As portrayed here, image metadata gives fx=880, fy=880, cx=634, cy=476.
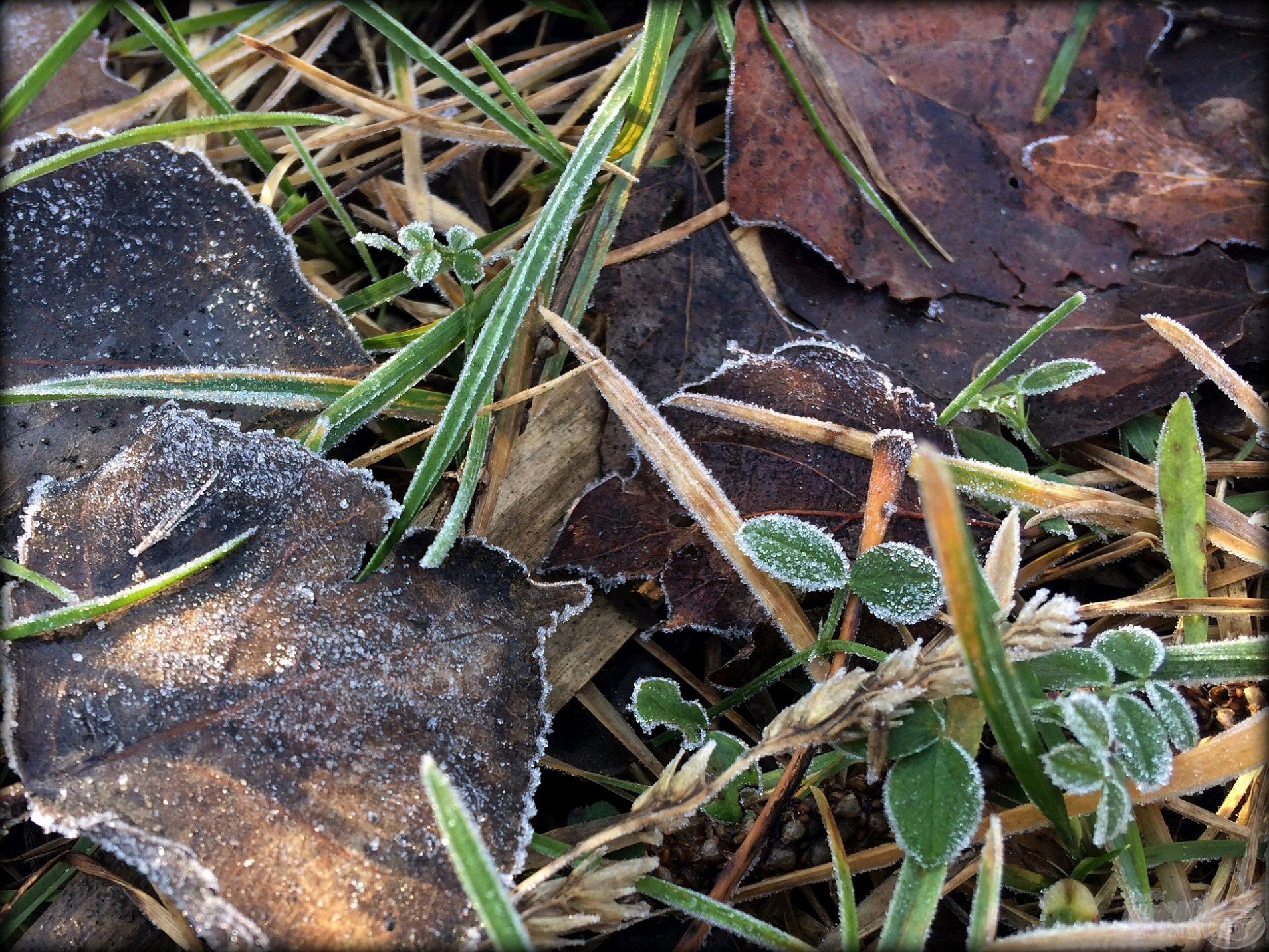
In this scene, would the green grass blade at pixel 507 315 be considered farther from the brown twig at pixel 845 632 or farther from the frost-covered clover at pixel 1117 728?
the frost-covered clover at pixel 1117 728

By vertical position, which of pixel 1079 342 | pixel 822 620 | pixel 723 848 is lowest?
pixel 723 848

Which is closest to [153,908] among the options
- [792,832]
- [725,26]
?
[792,832]

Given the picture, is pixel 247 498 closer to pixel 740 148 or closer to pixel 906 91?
pixel 740 148

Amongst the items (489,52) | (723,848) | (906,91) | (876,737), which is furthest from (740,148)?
(723,848)

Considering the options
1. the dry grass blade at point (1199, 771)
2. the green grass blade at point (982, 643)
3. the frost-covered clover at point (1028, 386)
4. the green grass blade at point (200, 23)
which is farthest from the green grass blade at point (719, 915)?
the green grass blade at point (200, 23)

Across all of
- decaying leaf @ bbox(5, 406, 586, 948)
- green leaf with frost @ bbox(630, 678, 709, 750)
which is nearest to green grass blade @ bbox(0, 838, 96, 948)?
decaying leaf @ bbox(5, 406, 586, 948)
